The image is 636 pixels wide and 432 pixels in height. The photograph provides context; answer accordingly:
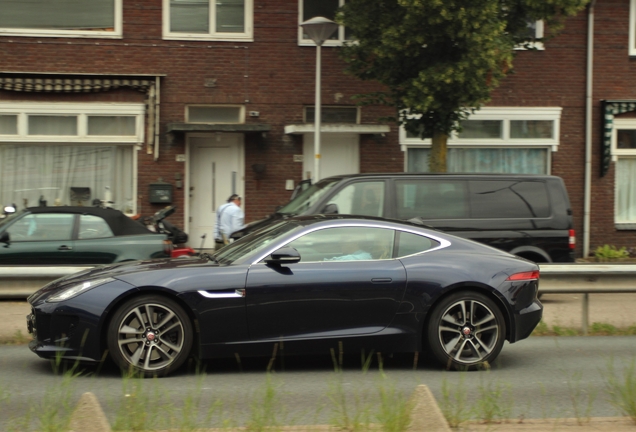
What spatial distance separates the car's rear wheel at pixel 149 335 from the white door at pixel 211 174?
10866 millimetres

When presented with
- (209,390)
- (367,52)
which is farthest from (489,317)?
(367,52)

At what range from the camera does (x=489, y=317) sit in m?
7.16

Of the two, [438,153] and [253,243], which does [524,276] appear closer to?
[253,243]

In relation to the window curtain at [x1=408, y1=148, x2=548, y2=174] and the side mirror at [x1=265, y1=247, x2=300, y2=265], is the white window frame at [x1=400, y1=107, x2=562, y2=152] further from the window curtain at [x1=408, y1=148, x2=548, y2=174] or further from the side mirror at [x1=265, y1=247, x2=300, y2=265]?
the side mirror at [x1=265, y1=247, x2=300, y2=265]

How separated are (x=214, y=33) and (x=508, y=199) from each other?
25.9ft

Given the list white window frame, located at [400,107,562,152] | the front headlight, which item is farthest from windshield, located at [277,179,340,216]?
white window frame, located at [400,107,562,152]

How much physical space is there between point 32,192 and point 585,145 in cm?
1168

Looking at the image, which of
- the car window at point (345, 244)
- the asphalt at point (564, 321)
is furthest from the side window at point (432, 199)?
the car window at point (345, 244)

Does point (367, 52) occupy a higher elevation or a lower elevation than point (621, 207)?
higher

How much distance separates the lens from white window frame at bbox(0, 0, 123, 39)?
16.7 m

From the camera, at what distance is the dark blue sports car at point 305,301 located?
21.9 feet

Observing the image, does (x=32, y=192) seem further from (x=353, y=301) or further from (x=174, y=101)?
(x=353, y=301)

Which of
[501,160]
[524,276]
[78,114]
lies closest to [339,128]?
[501,160]

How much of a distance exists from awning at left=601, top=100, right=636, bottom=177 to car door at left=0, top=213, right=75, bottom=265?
1146 centimetres
